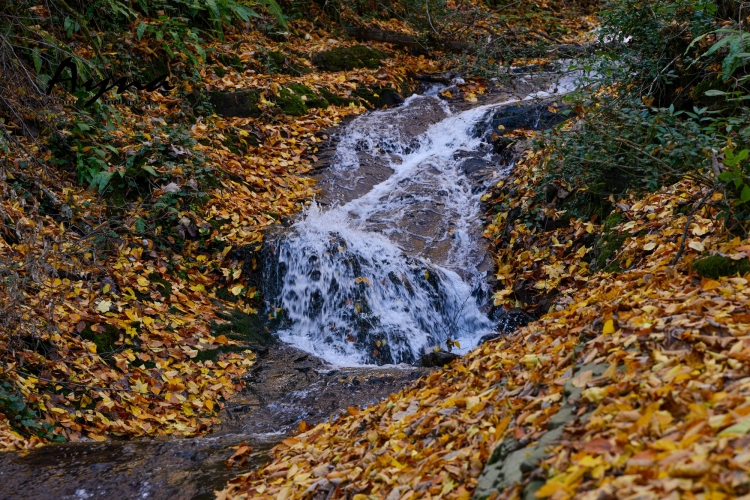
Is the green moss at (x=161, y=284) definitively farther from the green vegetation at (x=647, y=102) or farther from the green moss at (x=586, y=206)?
Answer: the green moss at (x=586, y=206)

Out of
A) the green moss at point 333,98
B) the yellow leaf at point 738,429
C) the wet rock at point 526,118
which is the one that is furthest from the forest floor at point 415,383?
the wet rock at point 526,118

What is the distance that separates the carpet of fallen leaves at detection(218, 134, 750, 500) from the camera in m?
1.91

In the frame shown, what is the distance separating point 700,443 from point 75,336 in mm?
4952

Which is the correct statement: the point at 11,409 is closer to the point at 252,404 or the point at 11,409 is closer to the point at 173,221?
the point at 252,404

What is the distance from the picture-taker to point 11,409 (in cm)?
434

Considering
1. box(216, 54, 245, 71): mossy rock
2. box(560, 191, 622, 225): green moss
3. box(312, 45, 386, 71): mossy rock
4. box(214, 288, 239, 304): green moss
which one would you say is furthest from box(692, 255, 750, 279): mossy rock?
box(312, 45, 386, 71): mossy rock

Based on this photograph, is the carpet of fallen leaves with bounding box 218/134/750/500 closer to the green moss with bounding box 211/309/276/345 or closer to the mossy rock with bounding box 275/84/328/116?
the green moss with bounding box 211/309/276/345

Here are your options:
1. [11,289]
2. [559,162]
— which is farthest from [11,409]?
[559,162]

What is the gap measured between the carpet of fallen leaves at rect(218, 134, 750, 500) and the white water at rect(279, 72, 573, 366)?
8.19 feet

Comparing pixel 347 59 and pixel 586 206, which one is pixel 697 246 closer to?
pixel 586 206

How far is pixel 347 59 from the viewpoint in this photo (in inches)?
486

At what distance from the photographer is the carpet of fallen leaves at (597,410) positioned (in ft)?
6.26

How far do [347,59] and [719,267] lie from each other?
10.1 meters

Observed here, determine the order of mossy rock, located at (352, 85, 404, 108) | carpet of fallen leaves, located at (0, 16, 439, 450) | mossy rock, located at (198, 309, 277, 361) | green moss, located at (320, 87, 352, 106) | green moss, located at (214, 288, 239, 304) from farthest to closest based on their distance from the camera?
mossy rock, located at (352, 85, 404, 108), green moss, located at (320, 87, 352, 106), green moss, located at (214, 288, 239, 304), mossy rock, located at (198, 309, 277, 361), carpet of fallen leaves, located at (0, 16, 439, 450)
